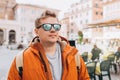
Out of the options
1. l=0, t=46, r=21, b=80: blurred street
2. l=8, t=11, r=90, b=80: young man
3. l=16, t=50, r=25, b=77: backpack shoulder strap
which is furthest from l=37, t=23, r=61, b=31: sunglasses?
l=0, t=46, r=21, b=80: blurred street

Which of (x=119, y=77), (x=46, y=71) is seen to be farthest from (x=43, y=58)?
(x=119, y=77)

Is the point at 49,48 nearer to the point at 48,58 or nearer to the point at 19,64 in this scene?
the point at 48,58

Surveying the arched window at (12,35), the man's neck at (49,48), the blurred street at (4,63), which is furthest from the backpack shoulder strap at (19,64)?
the arched window at (12,35)

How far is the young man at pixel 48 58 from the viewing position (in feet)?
4.58

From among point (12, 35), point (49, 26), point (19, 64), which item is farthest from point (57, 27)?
point (12, 35)

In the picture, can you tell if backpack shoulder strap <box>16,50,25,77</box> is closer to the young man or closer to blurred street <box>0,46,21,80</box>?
the young man

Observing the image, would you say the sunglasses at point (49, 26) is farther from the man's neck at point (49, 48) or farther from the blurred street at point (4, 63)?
the blurred street at point (4, 63)

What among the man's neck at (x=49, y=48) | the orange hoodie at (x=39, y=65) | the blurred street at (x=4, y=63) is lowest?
the blurred street at (x=4, y=63)

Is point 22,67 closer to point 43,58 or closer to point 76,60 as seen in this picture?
point 43,58

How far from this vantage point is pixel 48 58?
4.77ft

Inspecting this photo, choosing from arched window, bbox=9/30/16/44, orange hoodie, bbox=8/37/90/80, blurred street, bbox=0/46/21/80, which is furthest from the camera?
arched window, bbox=9/30/16/44

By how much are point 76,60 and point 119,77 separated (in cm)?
507

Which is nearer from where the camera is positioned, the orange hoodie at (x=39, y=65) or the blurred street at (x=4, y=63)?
the orange hoodie at (x=39, y=65)

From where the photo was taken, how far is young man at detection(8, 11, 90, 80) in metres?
1.39
